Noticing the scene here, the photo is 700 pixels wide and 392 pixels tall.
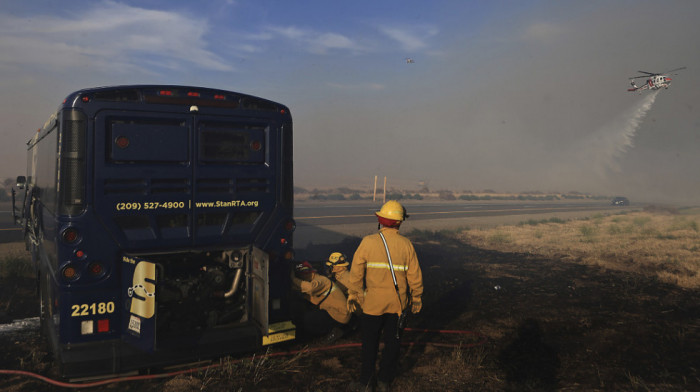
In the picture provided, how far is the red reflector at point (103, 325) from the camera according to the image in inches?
196

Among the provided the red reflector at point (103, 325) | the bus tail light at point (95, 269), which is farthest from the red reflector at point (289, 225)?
the red reflector at point (103, 325)

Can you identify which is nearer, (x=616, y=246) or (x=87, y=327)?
(x=87, y=327)

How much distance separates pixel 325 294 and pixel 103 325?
270cm

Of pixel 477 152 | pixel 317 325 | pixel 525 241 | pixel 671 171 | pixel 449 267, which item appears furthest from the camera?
pixel 477 152

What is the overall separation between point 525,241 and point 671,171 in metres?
96.3

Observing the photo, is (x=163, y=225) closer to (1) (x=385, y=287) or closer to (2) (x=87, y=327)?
(2) (x=87, y=327)

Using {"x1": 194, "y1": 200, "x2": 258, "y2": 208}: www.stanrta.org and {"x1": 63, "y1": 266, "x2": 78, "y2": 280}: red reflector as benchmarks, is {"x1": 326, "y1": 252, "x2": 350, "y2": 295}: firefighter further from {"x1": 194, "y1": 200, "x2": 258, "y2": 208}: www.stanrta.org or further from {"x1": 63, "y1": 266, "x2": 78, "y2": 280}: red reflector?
{"x1": 63, "y1": 266, "x2": 78, "y2": 280}: red reflector

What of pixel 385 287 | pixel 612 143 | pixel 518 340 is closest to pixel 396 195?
pixel 518 340

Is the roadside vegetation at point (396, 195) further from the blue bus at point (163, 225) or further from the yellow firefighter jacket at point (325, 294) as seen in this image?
the blue bus at point (163, 225)

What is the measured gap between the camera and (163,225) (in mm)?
5336

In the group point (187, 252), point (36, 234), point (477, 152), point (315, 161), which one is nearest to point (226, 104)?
point (187, 252)

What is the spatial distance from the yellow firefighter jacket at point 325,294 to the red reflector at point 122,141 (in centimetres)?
272

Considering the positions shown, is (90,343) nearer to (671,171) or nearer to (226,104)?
(226,104)

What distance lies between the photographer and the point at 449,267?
12328 millimetres
